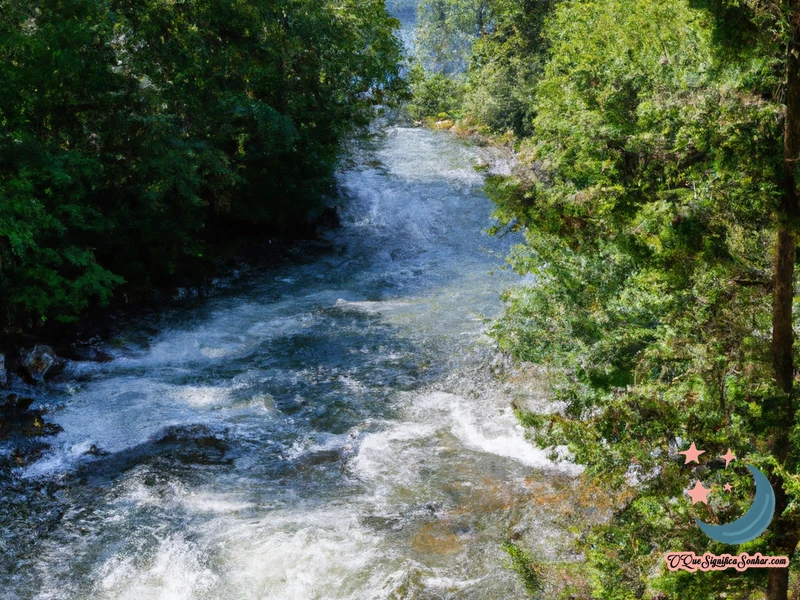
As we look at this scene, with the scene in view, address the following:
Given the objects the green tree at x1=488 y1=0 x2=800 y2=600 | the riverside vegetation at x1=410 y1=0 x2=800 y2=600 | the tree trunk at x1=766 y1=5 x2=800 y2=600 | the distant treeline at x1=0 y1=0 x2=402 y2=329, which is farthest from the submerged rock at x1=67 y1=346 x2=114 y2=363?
the tree trunk at x1=766 y1=5 x2=800 y2=600

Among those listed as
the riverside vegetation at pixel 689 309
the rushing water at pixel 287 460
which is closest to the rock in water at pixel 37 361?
the rushing water at pixel 287 460

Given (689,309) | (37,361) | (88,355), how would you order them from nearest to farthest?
1. (689,309)
2. (37,361)
3. (88,355)

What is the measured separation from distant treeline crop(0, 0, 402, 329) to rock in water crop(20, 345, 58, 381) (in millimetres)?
589

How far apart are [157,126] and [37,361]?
472 cm

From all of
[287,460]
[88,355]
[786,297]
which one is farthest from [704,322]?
[88,355]

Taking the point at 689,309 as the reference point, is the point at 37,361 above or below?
below

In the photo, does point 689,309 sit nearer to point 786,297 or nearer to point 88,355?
point 786,297

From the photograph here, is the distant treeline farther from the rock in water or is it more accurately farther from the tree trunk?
the tree trunk

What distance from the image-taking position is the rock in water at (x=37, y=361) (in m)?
10.8

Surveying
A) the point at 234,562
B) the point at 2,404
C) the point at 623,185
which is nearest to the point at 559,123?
the point at 623,185

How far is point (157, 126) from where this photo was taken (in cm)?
1311

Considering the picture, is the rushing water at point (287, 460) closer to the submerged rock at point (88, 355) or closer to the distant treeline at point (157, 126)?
the submerged rock at point (88, 355)

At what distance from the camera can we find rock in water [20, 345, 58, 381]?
35.3ft

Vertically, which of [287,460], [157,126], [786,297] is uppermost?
[157,126]
